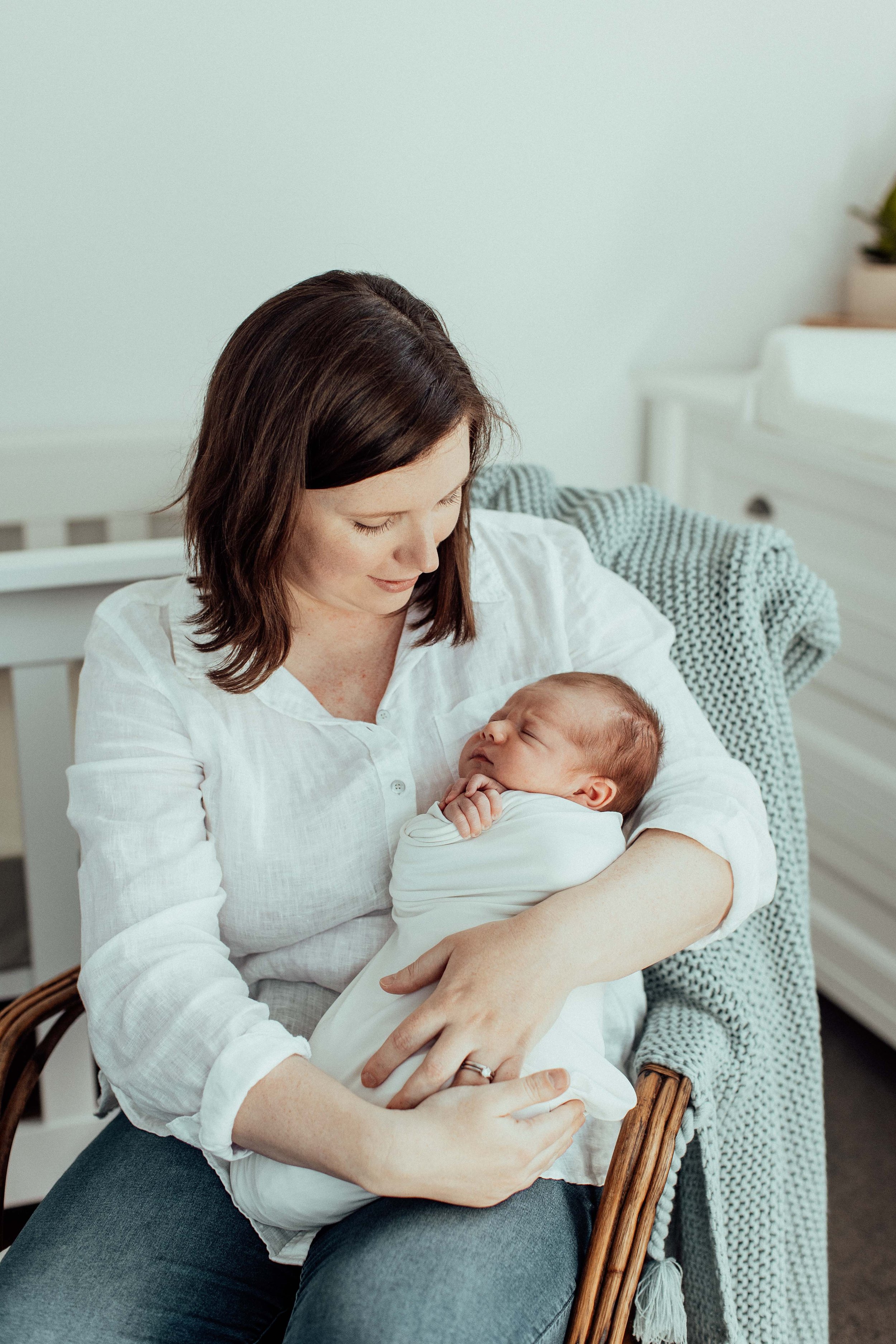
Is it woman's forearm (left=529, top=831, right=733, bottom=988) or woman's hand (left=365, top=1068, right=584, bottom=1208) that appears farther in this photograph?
woman's forearm (left=529, top=831, right=733, bottom=988)

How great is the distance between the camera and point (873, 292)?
6.46 ft

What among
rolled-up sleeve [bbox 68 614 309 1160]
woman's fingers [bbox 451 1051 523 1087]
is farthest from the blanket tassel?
rolled-up sleeve [bbox 68 614 309 1160]

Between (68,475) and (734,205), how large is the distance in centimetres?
124

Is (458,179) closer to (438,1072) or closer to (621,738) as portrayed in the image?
(621,738)

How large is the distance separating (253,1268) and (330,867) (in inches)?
13.2

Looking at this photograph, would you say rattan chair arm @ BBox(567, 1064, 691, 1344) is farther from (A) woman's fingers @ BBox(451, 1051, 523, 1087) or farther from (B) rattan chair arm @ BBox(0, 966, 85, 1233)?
(B) rattan chair arm @ BBox(0, 966, 85, 1233)

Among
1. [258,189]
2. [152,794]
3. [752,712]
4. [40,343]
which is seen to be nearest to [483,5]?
[258,189]

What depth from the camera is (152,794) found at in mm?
984

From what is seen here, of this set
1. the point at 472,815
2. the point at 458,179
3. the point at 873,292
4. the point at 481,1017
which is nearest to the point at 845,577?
the point at 873,292

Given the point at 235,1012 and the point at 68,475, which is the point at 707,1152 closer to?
the point at 235,1012

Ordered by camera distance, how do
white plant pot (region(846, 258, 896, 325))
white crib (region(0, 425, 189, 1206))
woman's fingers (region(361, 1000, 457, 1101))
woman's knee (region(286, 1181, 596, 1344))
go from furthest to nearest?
1. white plant pot (region(846, 258, 896, 325))
2. white crib (region(0, 425, 189, 1206))
3. woman's fingers (region(361, 1000, 457, 1101))
4. woman's knee (region(286, 1181, 596, 1344))

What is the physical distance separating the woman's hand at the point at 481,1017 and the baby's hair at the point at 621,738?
0.17 meters

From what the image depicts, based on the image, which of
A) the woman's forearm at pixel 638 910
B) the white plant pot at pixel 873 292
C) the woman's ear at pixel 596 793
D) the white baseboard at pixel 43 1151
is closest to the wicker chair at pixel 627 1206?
the woman's forearm at pixel 638 910

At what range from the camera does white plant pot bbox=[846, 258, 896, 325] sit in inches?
76.7
